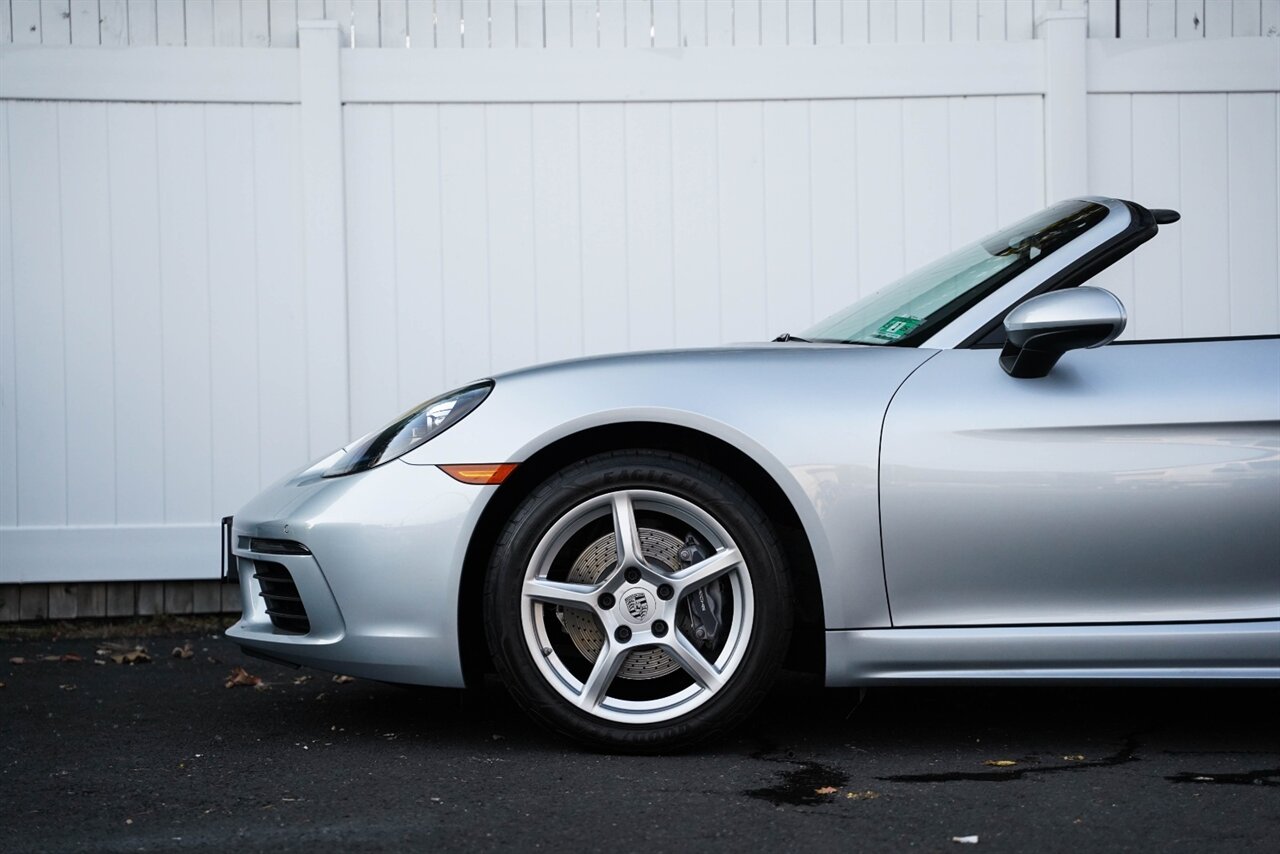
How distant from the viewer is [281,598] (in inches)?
136

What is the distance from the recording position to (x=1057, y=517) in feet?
10.2

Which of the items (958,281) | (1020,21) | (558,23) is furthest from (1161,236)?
(958,281)

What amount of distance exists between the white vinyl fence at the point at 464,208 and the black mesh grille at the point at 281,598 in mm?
2352

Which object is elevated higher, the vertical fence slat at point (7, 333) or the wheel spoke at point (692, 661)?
the vertical fence slat at point (7, 333)

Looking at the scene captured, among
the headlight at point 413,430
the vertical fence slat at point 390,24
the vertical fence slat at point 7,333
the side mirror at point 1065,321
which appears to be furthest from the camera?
the vertical fence slat at point 390,24

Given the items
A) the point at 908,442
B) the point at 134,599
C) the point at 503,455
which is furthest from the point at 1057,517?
the point at 134,599

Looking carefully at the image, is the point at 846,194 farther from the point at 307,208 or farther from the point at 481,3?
the point at 307,208

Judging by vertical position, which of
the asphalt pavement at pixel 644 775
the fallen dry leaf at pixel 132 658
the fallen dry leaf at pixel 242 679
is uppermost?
the asphalt pavement at pixel 644 775

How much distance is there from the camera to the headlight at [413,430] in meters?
3.35

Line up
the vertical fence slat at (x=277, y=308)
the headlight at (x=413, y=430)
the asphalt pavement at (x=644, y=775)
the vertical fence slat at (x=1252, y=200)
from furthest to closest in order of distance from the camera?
the vertical fence slat at (x=1252, y=200)
the vertical fence slat at (x=277, y=308)
the headlight at (x=413, y=430)
the asphalt pavement at (x=644, y=775)

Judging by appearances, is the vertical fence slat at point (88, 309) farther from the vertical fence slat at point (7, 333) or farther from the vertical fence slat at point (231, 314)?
the vertical fence slat at point (231, 314)

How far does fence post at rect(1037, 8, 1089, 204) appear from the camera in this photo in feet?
19.5

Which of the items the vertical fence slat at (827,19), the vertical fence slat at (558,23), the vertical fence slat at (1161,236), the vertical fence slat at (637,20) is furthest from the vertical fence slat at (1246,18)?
the vertical fence slat at (558,23)

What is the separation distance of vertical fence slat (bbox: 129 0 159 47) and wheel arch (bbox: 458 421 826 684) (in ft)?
11.5
